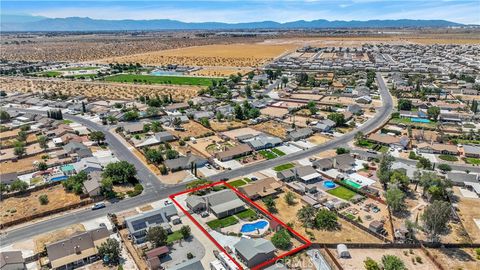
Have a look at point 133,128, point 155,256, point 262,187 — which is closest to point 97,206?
point 155,256

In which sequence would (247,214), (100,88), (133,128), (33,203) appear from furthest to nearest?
(100,88), (133,128), (33,203), (247,214)

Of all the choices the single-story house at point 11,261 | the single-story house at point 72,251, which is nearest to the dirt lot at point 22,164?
the single-story house at point 11,261

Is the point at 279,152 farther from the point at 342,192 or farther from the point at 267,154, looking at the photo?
the point at 342,192

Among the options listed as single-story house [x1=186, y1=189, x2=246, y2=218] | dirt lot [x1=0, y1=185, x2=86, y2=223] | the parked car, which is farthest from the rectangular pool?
dirt lot [x1=0, y1=185, x2=86, y2=223]

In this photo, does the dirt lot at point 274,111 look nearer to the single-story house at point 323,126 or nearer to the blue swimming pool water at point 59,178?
the single-story house at point 323,126

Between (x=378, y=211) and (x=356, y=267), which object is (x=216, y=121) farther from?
(x=356, y=267)
